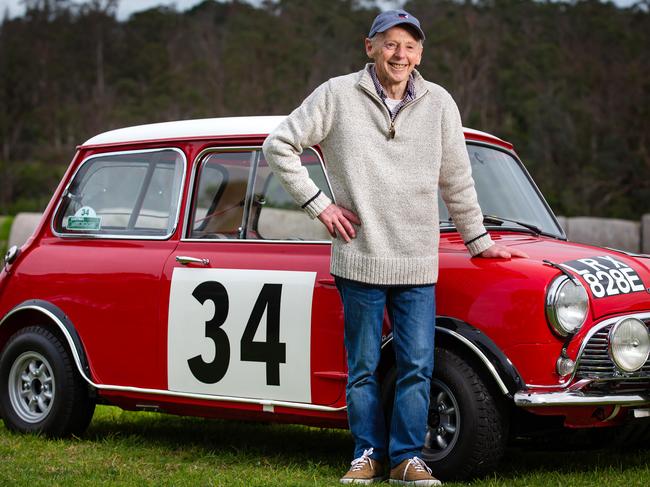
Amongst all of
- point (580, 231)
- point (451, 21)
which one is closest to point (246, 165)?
point (580, 231)

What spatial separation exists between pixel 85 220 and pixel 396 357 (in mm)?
2488

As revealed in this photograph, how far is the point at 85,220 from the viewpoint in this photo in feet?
21.2

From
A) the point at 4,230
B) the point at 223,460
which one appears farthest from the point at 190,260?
the point at 4,230

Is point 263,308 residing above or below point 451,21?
below

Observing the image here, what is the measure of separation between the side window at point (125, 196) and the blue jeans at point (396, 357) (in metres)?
1.60

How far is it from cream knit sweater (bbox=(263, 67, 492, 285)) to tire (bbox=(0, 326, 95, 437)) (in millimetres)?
2155

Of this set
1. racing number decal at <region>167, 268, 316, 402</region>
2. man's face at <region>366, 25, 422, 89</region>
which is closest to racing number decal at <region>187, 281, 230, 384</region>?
racing number decal at <region>167, 268, 316, 402</region>

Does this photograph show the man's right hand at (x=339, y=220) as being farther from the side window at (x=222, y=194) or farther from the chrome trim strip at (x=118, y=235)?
the chrome trim strip at (x=118, y=235)

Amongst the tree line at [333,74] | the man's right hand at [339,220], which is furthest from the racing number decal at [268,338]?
the tree line at [333,74]

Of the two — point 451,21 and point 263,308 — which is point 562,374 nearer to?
point 263,308

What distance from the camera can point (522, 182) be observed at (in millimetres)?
5918

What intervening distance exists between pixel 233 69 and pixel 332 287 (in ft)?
99.9

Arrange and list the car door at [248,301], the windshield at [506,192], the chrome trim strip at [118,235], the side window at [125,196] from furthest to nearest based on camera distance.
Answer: the side window at [125,196]
the chrome trim strip at [118,235]
the windshield at [506,192]
the car door at [248,301]

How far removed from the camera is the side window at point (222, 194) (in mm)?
5881
